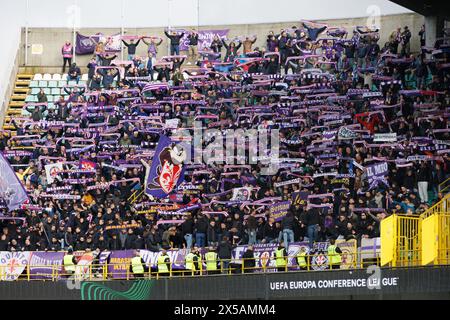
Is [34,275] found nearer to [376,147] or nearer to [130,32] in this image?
[376,147]

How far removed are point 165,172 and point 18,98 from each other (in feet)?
37.2

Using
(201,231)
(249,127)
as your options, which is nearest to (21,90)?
(249,127)

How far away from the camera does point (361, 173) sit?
94.1 ft

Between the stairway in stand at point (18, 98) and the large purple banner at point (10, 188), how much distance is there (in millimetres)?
6281

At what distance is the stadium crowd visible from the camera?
2808 cm

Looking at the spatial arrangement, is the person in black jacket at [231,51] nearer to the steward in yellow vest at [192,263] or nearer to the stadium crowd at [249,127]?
the stadium crowd at [249,127]

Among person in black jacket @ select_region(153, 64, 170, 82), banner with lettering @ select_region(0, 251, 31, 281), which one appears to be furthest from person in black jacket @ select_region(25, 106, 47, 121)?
banner with lettering @ select_region(0, 251, 31, 281)

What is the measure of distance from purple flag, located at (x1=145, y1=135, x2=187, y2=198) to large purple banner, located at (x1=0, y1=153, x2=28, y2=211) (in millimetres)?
3297

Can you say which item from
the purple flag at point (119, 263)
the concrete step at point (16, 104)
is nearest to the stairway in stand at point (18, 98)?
the concrete step at point (16, 104)

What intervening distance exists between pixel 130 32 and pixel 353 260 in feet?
64.5

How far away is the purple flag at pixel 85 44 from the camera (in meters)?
42.8

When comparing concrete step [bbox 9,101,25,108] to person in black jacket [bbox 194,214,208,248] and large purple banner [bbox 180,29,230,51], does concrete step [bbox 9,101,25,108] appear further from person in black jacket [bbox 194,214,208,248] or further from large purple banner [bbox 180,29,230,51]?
person in black jacket [bbox 194,214,208,248]

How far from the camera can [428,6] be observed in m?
30.5
